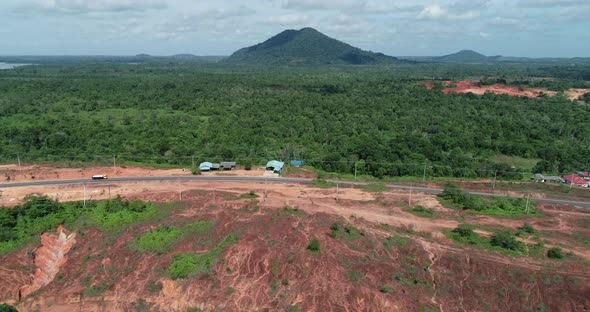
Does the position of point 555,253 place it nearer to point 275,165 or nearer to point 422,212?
point 422,212

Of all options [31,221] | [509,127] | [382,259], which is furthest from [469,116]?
[31,221]

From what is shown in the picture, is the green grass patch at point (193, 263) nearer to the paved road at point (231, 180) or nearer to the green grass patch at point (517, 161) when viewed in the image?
the paved road at point (231, 180)

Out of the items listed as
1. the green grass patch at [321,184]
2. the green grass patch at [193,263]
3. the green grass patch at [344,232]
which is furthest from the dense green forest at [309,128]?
the green grass patch at [193,263]

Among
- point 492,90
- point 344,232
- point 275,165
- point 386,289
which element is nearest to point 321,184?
point 275,165

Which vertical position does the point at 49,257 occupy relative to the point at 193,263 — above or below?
below

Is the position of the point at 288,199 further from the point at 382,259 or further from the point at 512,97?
the point at 512,97
